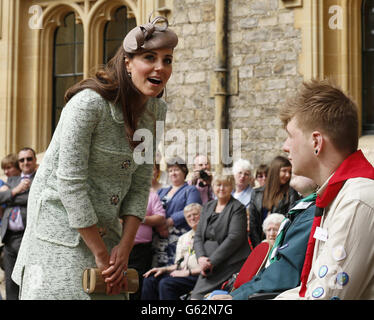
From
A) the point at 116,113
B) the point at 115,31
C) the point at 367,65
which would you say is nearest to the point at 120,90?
the point at 116,113

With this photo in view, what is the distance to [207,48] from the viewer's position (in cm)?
1059

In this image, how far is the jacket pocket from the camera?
2.82m

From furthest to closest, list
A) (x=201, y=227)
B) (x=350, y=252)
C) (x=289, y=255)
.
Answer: (x=201, y=227)
(x=289, y=255)
(x=350, y=252)

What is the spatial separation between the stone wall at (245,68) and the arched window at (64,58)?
249 centimetres

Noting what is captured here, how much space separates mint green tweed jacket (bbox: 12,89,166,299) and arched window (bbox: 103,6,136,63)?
940cm

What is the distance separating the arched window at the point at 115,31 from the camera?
1211cm

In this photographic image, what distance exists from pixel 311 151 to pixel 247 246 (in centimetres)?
409

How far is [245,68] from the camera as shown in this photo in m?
10.2

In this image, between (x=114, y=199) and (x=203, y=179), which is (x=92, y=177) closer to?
(x=114, y=199)

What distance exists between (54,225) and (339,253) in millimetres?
1216

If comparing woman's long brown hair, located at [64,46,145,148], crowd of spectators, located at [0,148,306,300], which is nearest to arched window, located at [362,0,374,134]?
crowd of spectators, located at [0,148,306,300]

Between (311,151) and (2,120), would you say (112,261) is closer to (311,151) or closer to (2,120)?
(311,151)

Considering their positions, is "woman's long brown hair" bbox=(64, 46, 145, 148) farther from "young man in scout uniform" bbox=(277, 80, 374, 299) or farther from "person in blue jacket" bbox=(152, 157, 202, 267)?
"person in blue jacket" bbox=(152, 157, 202, 267)
